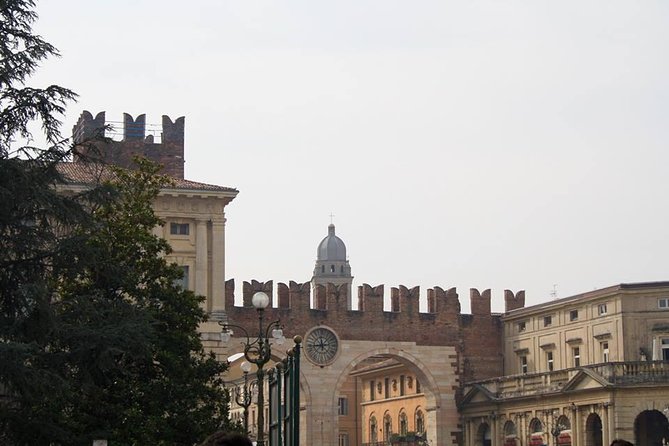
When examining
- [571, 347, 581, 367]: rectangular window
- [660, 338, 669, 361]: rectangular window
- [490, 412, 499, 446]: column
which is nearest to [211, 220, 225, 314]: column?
[490, 412, 499, 446]: column

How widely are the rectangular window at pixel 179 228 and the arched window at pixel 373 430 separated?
26.9m

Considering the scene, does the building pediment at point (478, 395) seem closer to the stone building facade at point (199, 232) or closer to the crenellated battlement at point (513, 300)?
the crenellated battlement at point (513, 300)

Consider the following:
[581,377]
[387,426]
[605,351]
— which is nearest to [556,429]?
[581,377]

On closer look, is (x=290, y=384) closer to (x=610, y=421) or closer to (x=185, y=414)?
(x=185, y=414)

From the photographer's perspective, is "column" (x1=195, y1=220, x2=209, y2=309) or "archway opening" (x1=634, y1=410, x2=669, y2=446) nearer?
"column" (x1=195, y1=220, x2=209, y2=309)

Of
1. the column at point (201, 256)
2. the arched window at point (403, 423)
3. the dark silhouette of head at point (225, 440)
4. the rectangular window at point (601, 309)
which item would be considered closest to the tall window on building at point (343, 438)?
the arched window at point (403, 423)

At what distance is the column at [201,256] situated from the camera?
53.9 meters

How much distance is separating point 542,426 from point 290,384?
150 feet

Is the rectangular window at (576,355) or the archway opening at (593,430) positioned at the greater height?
the rectangular window at (576,355)

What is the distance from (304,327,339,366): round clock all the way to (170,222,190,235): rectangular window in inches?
455

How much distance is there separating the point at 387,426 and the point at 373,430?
9.11 feet

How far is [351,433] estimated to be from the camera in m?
82.6

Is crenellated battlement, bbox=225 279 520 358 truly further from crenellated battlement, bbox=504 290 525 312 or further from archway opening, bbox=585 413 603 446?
archway opening, bbox=585 413 603 446

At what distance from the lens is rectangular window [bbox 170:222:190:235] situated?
53.7 m
